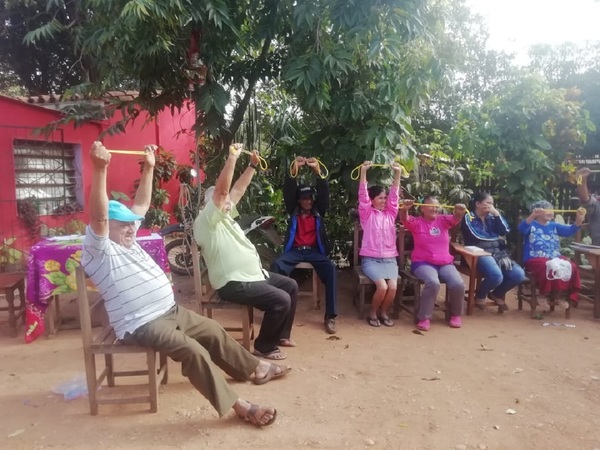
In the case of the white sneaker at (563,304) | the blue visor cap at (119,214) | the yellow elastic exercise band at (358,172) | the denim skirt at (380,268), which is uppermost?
the yellow elastic exercise band at (358,172)

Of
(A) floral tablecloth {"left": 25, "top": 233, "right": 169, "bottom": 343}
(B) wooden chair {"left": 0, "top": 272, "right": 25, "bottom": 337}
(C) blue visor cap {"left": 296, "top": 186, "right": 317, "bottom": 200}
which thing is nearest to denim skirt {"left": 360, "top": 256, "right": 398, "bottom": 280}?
(C) blue visor cap {"left": 296, "top": 186, "right": 317, "bottom": 200}

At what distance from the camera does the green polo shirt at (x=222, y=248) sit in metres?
3.49

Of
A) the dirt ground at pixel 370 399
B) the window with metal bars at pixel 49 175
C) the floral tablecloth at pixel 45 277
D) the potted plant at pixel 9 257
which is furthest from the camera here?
the window with metal bars at pixel 49 175

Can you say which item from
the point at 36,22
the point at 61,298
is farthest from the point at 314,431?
the point at 36,22

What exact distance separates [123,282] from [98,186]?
57 centimetres

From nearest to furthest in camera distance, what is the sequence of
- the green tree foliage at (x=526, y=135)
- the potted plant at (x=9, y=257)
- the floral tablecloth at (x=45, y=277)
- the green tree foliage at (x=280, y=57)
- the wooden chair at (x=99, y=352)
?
the wooden chair at (x=99, y=352)
the green tree foliage at (x=280, y=57)
the floral tablecloth at (x=45, y=277)
the green tree foliage at (x=526, y=135)
the potted plant at (x=9, y=257)

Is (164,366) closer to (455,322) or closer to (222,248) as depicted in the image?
(222,248)

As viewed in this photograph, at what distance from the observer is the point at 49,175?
23.9ft

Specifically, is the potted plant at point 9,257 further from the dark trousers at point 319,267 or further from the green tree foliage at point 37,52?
the green tree foliage at point 37,52

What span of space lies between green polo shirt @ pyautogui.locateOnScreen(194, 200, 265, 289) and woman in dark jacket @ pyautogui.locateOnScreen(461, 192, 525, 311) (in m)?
2.49

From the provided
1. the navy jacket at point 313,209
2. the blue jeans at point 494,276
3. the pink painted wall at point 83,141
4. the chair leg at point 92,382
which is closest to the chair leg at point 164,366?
the chair leg at point 92,382

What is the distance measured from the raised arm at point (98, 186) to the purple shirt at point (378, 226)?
271 centimetres

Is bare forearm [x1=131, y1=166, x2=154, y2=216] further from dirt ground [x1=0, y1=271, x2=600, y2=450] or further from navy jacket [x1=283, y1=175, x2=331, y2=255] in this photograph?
navy jacket [x1=283, y1=175, x2=331, y2=255]

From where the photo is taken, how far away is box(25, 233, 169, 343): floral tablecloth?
165 inches
